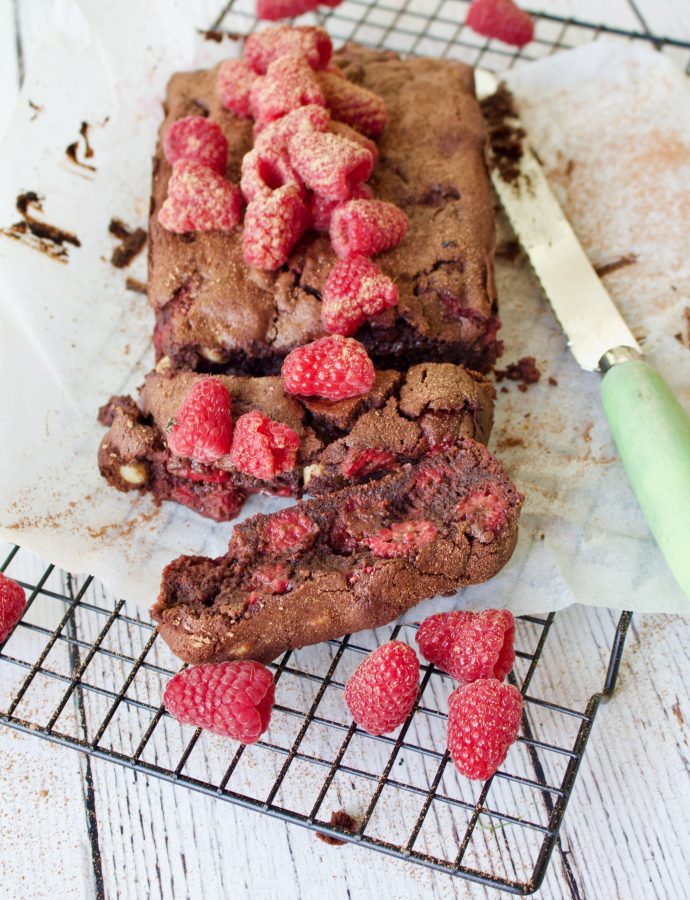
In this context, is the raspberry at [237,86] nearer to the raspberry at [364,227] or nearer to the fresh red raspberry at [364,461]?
the raspberry at [364,227]

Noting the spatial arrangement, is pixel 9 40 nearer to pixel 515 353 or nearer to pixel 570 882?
pixel 515 353

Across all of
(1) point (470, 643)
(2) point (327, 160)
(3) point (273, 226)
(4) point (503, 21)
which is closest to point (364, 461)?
(1) point (470, 643)

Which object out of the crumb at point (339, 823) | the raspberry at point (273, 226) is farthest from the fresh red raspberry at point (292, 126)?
the crumb at point (339, 823)

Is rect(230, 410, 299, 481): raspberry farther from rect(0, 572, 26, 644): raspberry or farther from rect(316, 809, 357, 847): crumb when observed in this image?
rect(316, 809, 357, 847): crumb

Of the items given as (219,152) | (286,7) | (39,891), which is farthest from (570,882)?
(286,7)

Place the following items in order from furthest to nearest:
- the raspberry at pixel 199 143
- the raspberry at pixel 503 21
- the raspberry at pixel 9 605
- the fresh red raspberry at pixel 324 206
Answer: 1. the raspberry at pixel 503 21
2. the raspberry at pixel 199 143
3. the fresh red raspberry at pixel 324 206
4. the raspberry at pixel 9 605

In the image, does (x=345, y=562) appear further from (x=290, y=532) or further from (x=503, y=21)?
(x=503, y=21)
